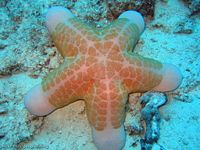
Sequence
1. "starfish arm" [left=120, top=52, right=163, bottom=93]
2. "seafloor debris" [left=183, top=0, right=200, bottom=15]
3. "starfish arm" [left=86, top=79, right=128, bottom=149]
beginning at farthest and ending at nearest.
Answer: "seafloor debris" [left=183, top=0, right=200, bottom=15], "starfish arm" [left=120, top=52, right=163, bottom=93], "starfish arm" [left=86, top=79, right=128, bottom=149]

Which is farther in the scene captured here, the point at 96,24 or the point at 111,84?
the point at 96,24

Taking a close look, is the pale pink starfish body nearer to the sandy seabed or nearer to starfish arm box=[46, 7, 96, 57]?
starfish arm box=[46, 7, 96, 57]

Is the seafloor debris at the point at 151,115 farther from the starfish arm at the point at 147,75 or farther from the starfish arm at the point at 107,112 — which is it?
the starfish arm at the point at 107,112

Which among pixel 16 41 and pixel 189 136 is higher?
pixel 16 41

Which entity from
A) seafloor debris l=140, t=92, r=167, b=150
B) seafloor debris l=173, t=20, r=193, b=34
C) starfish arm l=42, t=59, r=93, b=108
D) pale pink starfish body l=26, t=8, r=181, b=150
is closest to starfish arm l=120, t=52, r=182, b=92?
pale pink starfish body l=26, t=8, r=181, b=150

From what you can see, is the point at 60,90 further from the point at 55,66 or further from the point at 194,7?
the point at 194,7

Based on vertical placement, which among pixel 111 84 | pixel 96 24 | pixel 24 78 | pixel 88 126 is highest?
pixel 96 24

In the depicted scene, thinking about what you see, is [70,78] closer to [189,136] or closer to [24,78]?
[24,78]

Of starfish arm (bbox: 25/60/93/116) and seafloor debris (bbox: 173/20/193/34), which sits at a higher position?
seafloor debris (bbox: 173/20/193/34)

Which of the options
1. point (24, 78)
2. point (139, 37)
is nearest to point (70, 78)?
point (24, 78)
